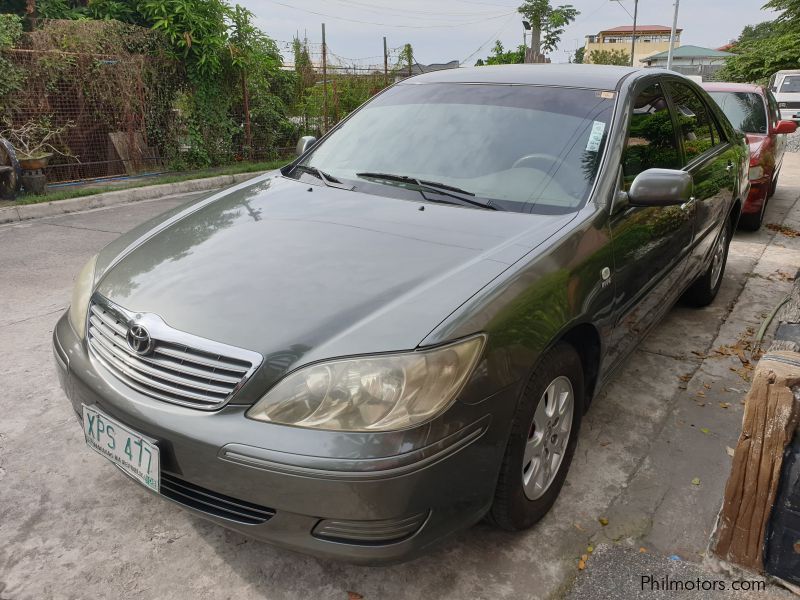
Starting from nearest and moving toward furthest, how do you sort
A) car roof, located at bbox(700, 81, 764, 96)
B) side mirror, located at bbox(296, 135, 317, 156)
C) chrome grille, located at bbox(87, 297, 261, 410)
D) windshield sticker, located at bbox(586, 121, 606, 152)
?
1. chrome grille, located at bbox(87, 297, 261, 410)
2. windshield sticker, located at bbox(586, 121, 606, 152)
3. side mirror, located at bbox(296, 135, 317, 156)
4. car roof, located at bbox(700, 81, 764, 96)

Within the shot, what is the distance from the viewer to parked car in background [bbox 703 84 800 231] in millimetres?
6797

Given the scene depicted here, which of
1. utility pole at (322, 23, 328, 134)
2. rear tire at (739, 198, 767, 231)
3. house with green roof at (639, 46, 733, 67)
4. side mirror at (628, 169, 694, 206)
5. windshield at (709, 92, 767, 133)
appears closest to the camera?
side mirror at (628, 169, 694, 206)

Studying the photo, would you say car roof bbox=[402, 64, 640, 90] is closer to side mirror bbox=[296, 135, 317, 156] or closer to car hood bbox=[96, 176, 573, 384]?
side mirror bbox=[296, 135, 317, 156]

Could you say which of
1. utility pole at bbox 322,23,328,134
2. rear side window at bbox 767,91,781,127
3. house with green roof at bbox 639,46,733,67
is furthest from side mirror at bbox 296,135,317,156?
house with green roof at bbox 639,46,733,67

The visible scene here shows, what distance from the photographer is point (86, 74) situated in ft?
32.3

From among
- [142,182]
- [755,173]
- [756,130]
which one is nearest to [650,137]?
[755,173]

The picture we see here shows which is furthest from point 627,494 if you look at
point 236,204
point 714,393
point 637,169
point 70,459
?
point 70,459

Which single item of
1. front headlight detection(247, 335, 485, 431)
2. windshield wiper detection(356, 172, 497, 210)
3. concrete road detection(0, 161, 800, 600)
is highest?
windshield wiper detection(356, 172, 497, 210)

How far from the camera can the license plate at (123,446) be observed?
1.88m

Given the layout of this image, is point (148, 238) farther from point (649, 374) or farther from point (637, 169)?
point (649, 374)

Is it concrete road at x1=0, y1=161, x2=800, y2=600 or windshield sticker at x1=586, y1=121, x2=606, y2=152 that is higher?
windshield sticker at x1=586, y1=121, x2=606, y2=152

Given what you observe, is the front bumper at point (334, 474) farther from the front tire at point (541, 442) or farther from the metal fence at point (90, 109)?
the metal fence at point (90, 109)

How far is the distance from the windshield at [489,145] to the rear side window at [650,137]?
18cm

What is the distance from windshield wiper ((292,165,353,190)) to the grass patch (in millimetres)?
6058
